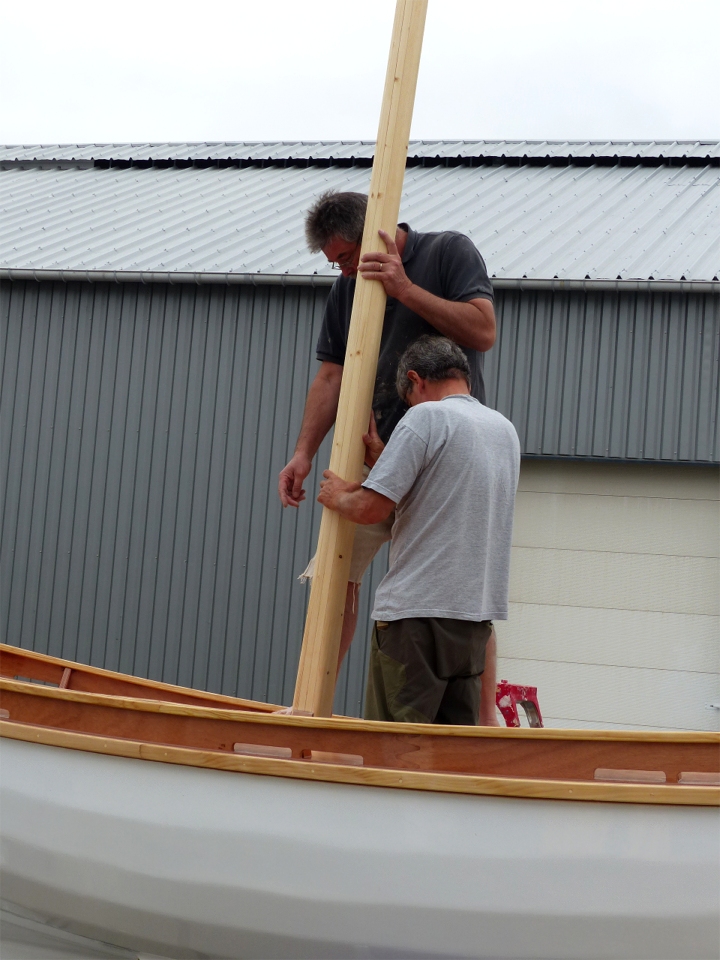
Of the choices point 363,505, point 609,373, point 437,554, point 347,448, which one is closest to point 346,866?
point 437,554

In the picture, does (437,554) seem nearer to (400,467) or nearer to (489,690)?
(400,467)

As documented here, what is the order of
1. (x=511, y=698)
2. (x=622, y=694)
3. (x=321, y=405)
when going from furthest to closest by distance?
(x=622, y=694) < (x=511, y=698) < (x=321, y=405)

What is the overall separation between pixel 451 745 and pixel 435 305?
1484 mm

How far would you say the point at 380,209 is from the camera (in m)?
3.49

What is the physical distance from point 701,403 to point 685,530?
3.18 ft

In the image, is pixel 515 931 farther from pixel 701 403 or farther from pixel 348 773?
pixel 701 403

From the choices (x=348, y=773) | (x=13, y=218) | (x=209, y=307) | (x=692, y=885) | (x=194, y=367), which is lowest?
(x=692, y=885)

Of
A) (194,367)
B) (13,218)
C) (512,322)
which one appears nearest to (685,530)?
(512,322)

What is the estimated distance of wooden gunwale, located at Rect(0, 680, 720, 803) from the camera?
8.64 ft

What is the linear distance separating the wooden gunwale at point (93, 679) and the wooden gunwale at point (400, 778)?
4.73 ft

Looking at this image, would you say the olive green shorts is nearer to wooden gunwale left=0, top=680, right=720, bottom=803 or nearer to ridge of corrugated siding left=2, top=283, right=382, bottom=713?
wooden gunwale left=0, top=680, right=720, bottom=803

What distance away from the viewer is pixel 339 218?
3629 mm

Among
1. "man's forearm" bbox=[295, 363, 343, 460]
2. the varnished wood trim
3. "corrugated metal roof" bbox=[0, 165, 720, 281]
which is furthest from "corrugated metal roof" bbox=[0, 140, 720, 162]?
the varnished wood trim

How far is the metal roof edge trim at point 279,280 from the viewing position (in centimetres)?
737
